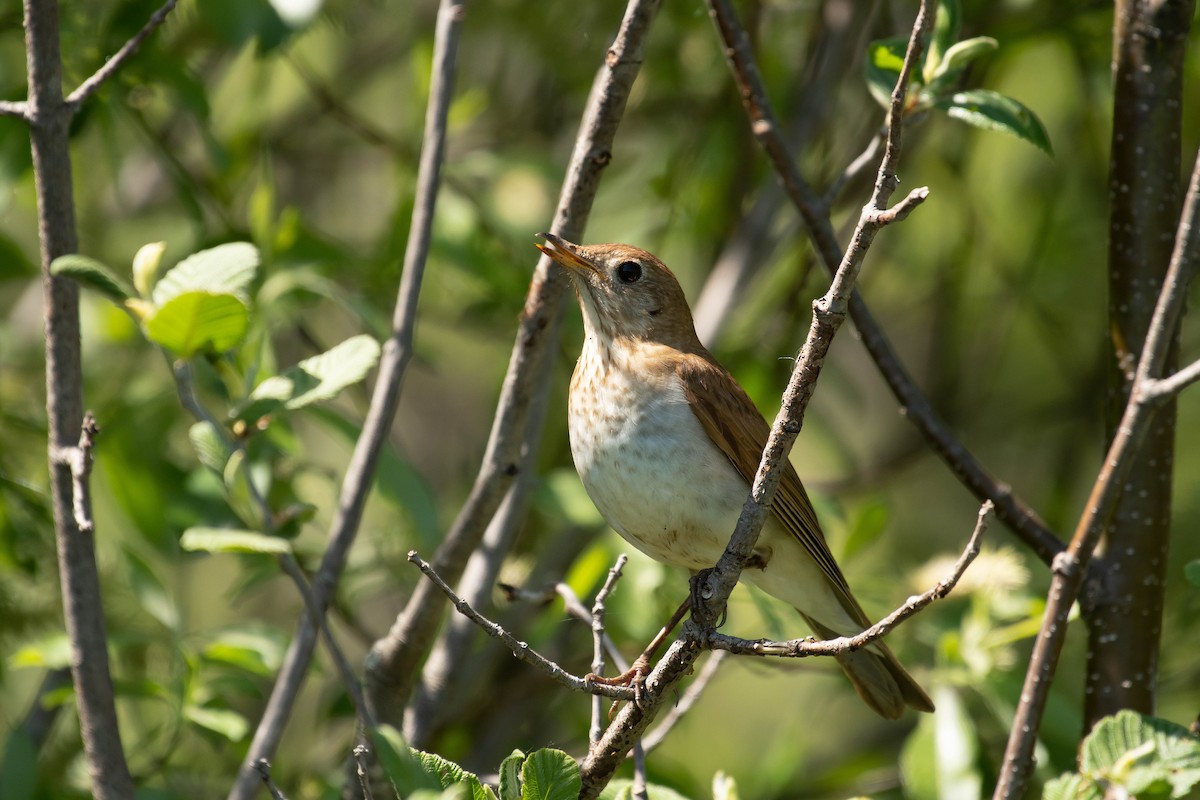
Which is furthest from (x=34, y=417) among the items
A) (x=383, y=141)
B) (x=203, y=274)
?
(x=203, y=274)

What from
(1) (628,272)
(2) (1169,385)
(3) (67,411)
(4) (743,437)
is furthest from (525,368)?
(2) (1169,385)

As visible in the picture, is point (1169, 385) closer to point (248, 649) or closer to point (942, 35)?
point (942, 35)

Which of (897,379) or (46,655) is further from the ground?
(897,379)

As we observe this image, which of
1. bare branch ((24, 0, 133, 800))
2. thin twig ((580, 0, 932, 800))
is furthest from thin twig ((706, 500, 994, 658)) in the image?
bare branch ((24, 0, 133, 800))

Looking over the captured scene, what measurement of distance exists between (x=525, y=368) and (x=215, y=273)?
2.49ft

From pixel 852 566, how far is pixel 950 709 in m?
2.54

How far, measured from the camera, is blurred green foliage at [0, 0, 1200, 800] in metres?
3.75

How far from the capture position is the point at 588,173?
3.07 m

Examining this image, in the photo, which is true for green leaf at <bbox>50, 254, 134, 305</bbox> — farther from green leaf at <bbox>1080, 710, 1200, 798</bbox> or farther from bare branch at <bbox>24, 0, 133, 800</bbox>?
green leaf at <bbox>1080, 710, 1200, 798</bbox>

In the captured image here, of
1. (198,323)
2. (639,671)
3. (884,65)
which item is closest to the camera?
(198,323)

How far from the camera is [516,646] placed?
2.33 m

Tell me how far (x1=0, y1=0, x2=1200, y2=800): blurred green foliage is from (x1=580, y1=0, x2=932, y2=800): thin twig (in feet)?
3.26

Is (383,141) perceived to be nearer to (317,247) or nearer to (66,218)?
(317,247)

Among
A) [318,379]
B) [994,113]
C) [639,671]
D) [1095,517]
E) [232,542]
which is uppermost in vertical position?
[994,113]
